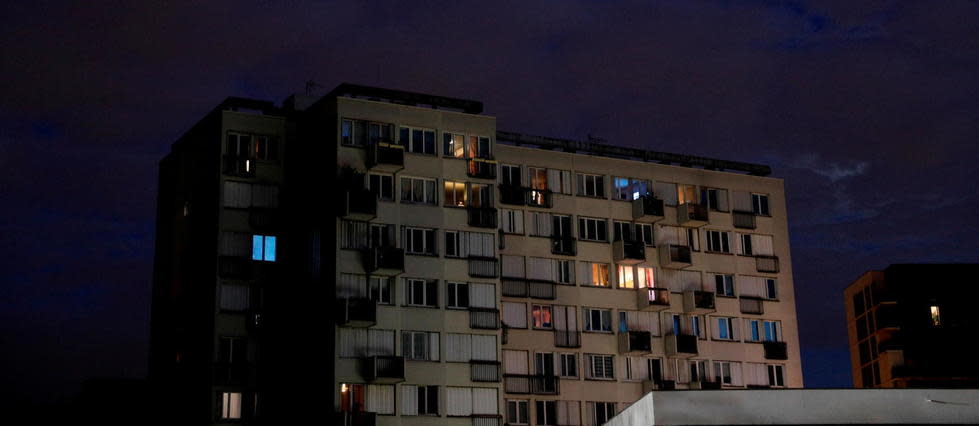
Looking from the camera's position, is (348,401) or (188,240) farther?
(188,240)

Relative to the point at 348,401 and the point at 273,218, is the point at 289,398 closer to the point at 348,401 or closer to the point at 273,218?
the point at 348,401

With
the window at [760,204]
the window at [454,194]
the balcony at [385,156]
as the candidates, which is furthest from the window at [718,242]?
the balcony at [385,156]

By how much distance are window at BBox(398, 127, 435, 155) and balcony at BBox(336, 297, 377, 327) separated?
34.5 feet

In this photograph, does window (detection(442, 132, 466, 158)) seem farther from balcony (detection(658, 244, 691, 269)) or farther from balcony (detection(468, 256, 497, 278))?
balcony (detection(658, 244, 691, 269))

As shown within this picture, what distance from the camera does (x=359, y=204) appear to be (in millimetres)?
76062

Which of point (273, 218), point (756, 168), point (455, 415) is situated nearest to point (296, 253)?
point (273, 218)

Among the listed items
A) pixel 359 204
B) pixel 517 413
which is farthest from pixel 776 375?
pixel 359 204

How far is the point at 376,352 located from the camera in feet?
248

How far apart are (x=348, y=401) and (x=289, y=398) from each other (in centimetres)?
519

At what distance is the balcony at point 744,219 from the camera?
94312mm

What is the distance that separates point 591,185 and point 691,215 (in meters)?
7.50

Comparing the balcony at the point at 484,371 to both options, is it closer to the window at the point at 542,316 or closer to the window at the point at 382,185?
the window at the point at 542,316

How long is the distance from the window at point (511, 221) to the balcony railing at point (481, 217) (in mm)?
5721

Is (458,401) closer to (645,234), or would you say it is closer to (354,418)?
(354,418)
